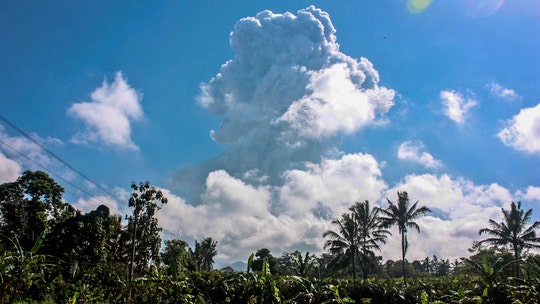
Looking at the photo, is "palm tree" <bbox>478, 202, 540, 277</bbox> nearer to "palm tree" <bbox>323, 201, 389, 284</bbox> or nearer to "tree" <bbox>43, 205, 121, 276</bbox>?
"palm tree" <bbox>323, 201, 389, 284</bbox>

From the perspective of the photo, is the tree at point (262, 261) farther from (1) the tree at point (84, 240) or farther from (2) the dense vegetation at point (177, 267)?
(1) the tree at point (84, 240)

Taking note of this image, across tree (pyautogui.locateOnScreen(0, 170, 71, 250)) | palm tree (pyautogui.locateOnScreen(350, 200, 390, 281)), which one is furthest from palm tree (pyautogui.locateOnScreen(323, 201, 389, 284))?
tree (pyautogui.locateOnScreen(0, 170, 71, 250))

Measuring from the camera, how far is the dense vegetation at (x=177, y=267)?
22.7 metres

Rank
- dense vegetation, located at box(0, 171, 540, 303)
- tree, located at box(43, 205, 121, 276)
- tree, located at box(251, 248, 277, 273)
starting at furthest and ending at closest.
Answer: tree, located at box(251, 248, 277, 273)
tree, located at box(43, 205, 121, 276)
dense vegetation, located at box(0, 171, 540, 303)

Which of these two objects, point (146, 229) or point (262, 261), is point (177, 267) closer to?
point (146, 229)

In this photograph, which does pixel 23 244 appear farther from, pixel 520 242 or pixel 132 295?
pixel 520 242

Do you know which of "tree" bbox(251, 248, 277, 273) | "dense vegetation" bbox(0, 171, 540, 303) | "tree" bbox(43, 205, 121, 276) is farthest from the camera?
"tree" bbox(251, 248, 277, 273)

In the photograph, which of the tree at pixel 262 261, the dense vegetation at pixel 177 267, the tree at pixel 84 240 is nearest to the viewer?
the dense vegetation at pixel 177 267

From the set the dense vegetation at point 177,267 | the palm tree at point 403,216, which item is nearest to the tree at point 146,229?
the dense vegetation at point 177,267

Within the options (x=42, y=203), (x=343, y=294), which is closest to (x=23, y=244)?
(x=42, y=203)

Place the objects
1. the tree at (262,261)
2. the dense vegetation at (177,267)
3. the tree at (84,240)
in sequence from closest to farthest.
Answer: the dense vegetation at (177,267) < the tree at (84,240) < the tree at (262,261)

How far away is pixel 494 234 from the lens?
130ft

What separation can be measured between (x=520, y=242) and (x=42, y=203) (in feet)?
148

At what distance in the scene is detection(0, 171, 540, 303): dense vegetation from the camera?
74.4ft
